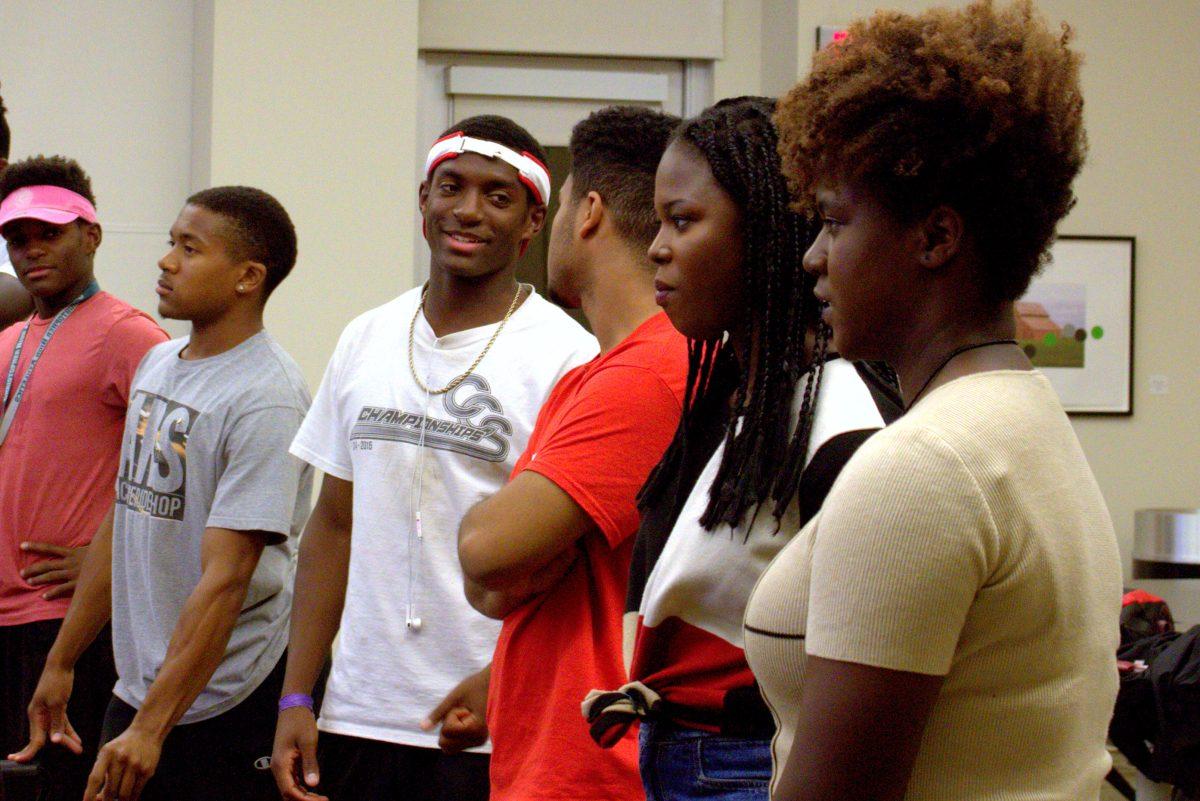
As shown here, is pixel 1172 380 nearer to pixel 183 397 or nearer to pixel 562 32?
pixel 562 32

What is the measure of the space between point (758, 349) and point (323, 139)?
420 centimetres

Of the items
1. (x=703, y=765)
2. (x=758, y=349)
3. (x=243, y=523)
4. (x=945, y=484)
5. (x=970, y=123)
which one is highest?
(x=970, y=123)

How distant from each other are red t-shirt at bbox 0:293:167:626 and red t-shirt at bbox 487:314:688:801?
1743 mm

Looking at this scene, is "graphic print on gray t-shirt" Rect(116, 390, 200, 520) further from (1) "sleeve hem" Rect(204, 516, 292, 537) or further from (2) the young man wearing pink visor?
(2) the young man wearing pink visor

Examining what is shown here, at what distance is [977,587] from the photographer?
37.5 inches

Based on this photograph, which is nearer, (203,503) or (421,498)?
(421,498)

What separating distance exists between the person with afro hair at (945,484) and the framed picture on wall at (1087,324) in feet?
17.3

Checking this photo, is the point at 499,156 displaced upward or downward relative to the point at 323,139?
downward

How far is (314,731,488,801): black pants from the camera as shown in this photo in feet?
6.87

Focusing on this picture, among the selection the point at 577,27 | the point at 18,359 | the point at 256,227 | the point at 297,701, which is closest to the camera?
the point at 297,701

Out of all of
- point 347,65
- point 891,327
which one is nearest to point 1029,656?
point 891,327

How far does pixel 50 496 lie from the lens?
3154mm

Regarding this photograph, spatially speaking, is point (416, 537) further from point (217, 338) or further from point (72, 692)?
point (72, 692)

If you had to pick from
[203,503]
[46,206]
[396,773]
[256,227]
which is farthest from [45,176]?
[396,773]
